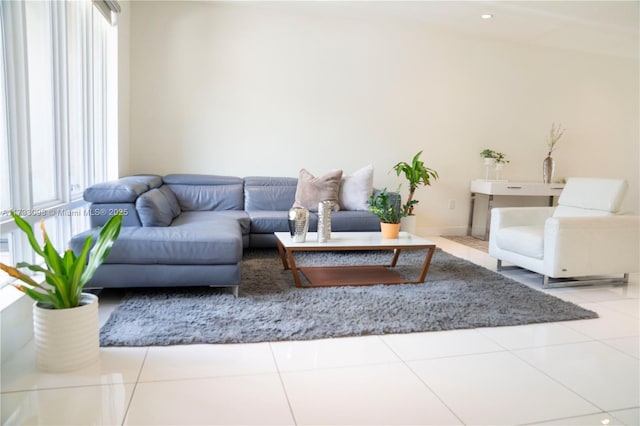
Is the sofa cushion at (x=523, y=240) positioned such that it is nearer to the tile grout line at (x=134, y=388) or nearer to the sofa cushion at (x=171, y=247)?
the sofa cushion at (x=171, y=247)

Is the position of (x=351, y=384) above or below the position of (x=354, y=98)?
below

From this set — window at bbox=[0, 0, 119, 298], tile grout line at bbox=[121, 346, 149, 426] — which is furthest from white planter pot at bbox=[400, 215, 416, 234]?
tile grout line at bbox=[121, 346, 149, 426]

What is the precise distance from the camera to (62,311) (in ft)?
5.59

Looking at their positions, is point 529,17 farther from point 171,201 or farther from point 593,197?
point 171,201

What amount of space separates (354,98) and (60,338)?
394 cm

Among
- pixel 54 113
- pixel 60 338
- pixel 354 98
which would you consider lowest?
pixel 60 338

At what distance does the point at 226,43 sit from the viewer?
177 inches

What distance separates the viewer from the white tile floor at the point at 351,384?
1.49 metres

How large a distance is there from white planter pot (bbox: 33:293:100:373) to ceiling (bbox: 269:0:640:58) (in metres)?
3.69

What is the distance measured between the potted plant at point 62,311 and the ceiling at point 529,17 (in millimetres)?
3511

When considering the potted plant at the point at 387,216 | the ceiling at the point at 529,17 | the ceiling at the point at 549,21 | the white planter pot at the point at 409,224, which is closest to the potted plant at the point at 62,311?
the potted plant at the point at 387,216

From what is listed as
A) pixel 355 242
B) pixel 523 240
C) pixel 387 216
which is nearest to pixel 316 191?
pixel 387 216

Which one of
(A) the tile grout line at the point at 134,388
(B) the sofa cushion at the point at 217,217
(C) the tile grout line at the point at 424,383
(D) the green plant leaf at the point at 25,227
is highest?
(D) the green plant leaf at the point at 25,227

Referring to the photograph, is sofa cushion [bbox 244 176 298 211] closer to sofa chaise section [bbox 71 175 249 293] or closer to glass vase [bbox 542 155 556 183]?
sofa chaise section [bbox 71 175 249 293]
